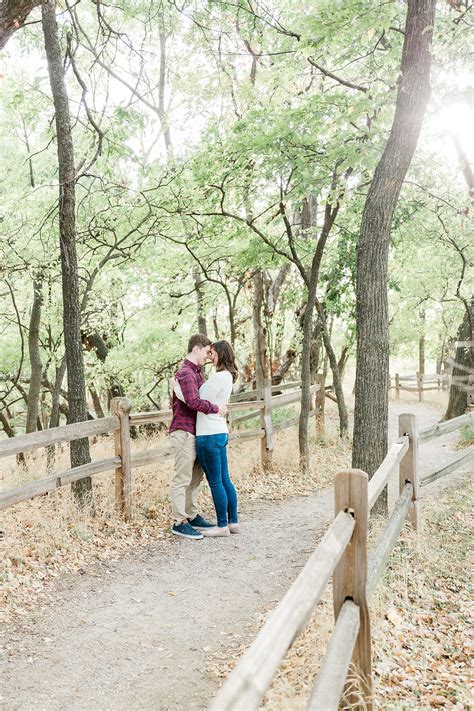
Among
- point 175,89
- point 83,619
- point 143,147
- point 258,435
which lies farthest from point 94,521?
point 143,147

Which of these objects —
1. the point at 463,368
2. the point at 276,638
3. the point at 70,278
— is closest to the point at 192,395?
the point at 70,278

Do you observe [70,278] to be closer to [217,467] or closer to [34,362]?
[217,467]

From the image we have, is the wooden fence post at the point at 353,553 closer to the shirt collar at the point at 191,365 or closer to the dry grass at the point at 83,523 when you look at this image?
the dry grass at the point at 83,523

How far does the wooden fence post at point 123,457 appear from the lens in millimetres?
7027

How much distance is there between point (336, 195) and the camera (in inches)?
367

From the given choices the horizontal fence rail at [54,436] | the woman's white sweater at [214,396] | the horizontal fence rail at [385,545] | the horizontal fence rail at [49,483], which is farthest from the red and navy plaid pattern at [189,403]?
the horizontal fence rail at [385,545]

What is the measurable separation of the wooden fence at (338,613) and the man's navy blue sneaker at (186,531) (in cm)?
259

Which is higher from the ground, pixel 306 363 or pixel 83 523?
pixel 306 363

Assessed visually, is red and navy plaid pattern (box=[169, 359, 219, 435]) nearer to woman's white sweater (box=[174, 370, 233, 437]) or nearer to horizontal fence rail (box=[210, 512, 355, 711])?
woman's white sweater (box=[174, 370, 233, 437])

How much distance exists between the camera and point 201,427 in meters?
6.64

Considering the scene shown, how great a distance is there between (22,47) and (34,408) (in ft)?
21.9

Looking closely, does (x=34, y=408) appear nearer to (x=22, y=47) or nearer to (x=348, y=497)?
(x=22, y=47)

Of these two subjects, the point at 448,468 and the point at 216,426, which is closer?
the point at 216,426

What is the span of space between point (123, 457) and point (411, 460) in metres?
3.28
